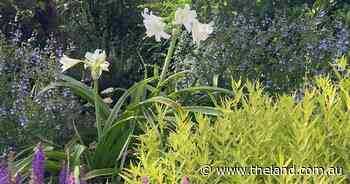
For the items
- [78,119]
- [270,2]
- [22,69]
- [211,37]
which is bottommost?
[78,119]

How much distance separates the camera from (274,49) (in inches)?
155

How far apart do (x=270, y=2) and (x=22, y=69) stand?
1.71 metres

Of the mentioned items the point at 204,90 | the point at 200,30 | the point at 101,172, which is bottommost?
the point at 101,172

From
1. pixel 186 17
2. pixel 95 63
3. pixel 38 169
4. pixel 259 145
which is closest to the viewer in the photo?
pixel 259 145

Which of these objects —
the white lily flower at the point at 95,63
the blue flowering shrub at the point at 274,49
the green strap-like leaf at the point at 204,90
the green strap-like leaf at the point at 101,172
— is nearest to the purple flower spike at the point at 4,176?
the green strap-like leaf at the point at 101,172

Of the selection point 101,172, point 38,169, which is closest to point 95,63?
point 101,172

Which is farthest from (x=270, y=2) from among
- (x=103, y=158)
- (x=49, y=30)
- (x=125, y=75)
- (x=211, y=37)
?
(x=49, y=30)

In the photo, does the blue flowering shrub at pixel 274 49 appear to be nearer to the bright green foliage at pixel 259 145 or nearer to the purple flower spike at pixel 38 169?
the bright green foliage at pixel 259 145

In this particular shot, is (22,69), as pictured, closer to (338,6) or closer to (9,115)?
(9,115)

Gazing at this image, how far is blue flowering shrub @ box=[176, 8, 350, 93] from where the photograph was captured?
3793 millimetres

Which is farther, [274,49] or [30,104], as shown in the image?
[274,49]

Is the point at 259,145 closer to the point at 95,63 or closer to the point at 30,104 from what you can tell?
the point at 95,63

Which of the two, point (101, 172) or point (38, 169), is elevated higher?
point (101, 172)

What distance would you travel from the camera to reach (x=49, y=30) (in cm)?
566
